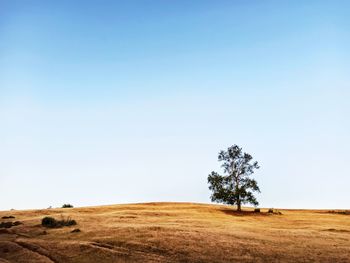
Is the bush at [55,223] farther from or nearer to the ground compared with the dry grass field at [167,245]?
farther from the ground

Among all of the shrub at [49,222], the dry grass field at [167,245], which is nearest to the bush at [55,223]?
the shrub at [49,222]

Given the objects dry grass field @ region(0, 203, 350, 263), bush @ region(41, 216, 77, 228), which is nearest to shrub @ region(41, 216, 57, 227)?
bush @ region(41, 216, 77, 228)

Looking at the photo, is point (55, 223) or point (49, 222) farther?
point (49, 222)

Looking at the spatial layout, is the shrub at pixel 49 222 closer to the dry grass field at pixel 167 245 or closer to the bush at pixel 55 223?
the bush at pixel 55 223

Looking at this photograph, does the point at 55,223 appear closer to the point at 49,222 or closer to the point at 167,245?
the point at 49,222

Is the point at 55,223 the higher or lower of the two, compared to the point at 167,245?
higher

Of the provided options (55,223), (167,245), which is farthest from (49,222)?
(167,245)

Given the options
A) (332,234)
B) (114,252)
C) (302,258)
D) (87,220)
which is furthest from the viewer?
(87,220)

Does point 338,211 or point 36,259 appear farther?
point 338,211

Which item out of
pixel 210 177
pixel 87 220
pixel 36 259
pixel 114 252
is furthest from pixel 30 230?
pixel 210 177

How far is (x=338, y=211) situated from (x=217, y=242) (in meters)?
40.9

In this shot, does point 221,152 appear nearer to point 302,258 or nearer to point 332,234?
point 332,234

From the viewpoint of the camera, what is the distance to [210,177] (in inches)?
2173

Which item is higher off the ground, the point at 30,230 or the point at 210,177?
the point at 210,177
